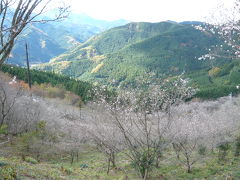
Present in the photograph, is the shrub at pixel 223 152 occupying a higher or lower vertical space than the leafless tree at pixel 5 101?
lower

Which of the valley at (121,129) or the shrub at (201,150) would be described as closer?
the valley at (121,129)

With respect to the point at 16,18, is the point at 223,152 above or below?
below

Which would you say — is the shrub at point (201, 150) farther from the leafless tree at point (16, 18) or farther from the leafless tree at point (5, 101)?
the leafless tree at point (16, 18)

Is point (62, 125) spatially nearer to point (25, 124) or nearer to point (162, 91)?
point (25, 124)

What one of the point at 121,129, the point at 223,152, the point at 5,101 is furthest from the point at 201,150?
the point at 5,101

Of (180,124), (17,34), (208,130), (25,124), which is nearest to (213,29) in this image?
(17,34)

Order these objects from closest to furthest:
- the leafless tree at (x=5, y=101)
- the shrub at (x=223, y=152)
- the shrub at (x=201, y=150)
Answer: the leafless tree at (x=5, y=101)
the shrub at (x=223, y=152)
the shrub at (x=201, y=150)

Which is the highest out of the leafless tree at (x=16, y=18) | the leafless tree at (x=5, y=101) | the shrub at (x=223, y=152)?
the leafless tree at (x=16, y=18)

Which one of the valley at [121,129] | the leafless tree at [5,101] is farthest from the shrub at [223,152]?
the leafless tree at [5,101]

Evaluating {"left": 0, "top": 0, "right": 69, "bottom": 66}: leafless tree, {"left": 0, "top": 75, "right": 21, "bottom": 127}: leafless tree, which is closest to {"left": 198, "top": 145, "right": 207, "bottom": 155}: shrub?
{"left": 0, "top": 75, "right": 21, "bottom": 127}: leafless tree

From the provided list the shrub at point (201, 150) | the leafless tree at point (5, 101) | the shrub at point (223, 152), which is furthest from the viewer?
the shrub at point (201, 150)

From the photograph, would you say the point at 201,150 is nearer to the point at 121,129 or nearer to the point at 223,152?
the point at 223,152

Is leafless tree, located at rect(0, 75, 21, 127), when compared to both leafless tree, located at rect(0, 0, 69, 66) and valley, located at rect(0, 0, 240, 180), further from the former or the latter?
leafless tree, located at rect(0, 0, 69, 66)

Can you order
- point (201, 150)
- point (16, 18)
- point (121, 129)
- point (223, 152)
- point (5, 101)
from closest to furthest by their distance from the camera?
point (16, 18)
point (121, 129)
point (201, 150)
point (223, 152)
point (5, 101)
